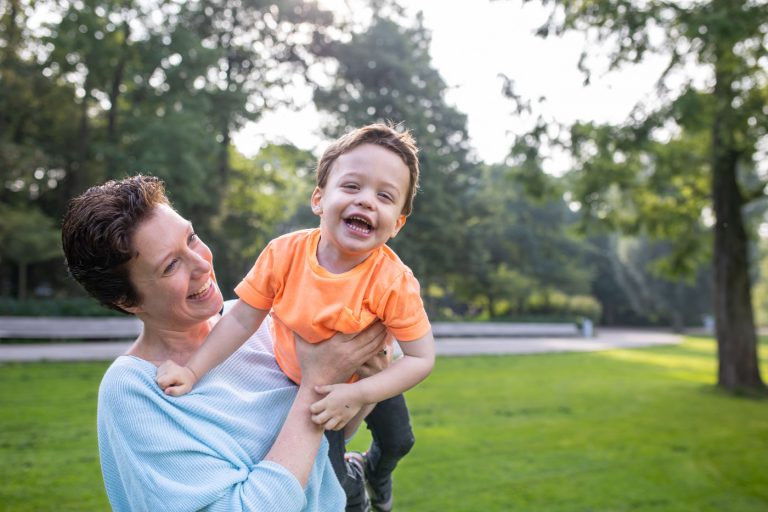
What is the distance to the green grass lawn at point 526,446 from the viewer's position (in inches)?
207

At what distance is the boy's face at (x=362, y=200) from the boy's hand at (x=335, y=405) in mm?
423

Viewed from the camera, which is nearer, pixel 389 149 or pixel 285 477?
pixel 285 477

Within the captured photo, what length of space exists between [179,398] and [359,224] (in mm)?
733

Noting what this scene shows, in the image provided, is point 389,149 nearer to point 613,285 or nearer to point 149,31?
point 149,31

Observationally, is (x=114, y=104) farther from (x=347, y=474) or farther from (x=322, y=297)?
(x=322, y=297)

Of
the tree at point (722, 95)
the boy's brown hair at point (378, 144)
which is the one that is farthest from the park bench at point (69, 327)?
the boy's brown hair at point (378, 144)

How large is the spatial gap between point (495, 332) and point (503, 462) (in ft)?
62.8

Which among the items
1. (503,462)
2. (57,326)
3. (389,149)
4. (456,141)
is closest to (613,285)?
(456,141)

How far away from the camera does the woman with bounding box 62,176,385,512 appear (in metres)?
1.65

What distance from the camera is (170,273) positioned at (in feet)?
6.09

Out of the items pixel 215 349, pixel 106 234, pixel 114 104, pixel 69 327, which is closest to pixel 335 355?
pixel 215 349

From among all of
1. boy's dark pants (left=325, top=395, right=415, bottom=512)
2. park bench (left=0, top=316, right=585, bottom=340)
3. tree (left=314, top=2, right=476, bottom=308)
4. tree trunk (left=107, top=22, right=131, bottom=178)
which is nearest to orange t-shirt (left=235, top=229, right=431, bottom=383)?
boy's dark pants (left=325, top=395, right=415, bottom=512)

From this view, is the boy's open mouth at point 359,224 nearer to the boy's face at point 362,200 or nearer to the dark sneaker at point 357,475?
the boy's face at point 362,200

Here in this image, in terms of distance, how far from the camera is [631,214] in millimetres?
13539
